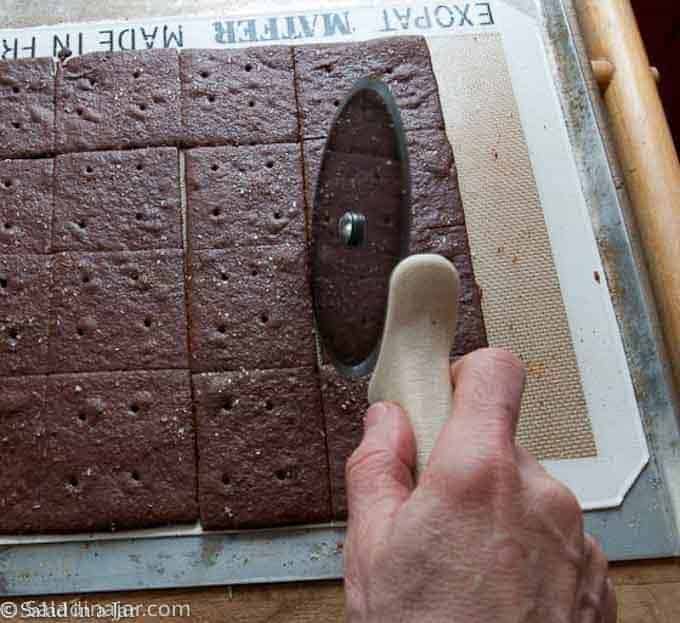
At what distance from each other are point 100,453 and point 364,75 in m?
0.81

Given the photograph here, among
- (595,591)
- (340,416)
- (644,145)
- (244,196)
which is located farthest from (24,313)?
(644,145)

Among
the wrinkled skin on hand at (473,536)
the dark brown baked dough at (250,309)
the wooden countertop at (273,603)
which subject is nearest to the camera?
the wrinkled skin on hand at (473,536)

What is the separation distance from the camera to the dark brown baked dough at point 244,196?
1.21m

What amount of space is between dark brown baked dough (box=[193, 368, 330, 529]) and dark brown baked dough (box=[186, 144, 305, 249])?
0.79 feet

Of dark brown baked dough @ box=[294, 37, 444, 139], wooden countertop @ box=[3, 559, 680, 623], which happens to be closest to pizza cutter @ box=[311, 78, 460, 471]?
dark brown baked dough @ box=[294, 37, 444, 139]

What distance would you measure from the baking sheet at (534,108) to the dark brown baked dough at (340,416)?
1.03 ft

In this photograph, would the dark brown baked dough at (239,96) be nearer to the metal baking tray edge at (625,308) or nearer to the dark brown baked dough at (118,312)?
the dark brown baked dough at (118,312)

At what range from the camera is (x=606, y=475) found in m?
1.12

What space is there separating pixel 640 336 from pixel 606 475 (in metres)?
0.26

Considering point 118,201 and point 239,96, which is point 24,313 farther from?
point 239,96

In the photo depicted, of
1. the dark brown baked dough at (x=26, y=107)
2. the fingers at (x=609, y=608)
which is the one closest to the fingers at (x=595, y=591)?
the fingers at (x=609, y=608)

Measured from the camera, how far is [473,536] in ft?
1.90

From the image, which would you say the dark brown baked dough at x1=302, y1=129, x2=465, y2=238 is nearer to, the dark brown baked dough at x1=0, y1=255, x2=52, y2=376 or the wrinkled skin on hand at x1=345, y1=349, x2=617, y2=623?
the dark brown baked dough at x1=0, y1=255, x2=52, y2=376

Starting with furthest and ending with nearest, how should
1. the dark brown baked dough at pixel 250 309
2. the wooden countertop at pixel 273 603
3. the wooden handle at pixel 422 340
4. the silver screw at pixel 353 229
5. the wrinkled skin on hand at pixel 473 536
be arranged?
the dark brown baked dough at pixel 250 309 < the wooden countertop at pixel 273 603 < the silver screw at pixel 353 229 < the wooden handle at pixel 422 340 < the wrinkled skin on hand at pixel 473 536
